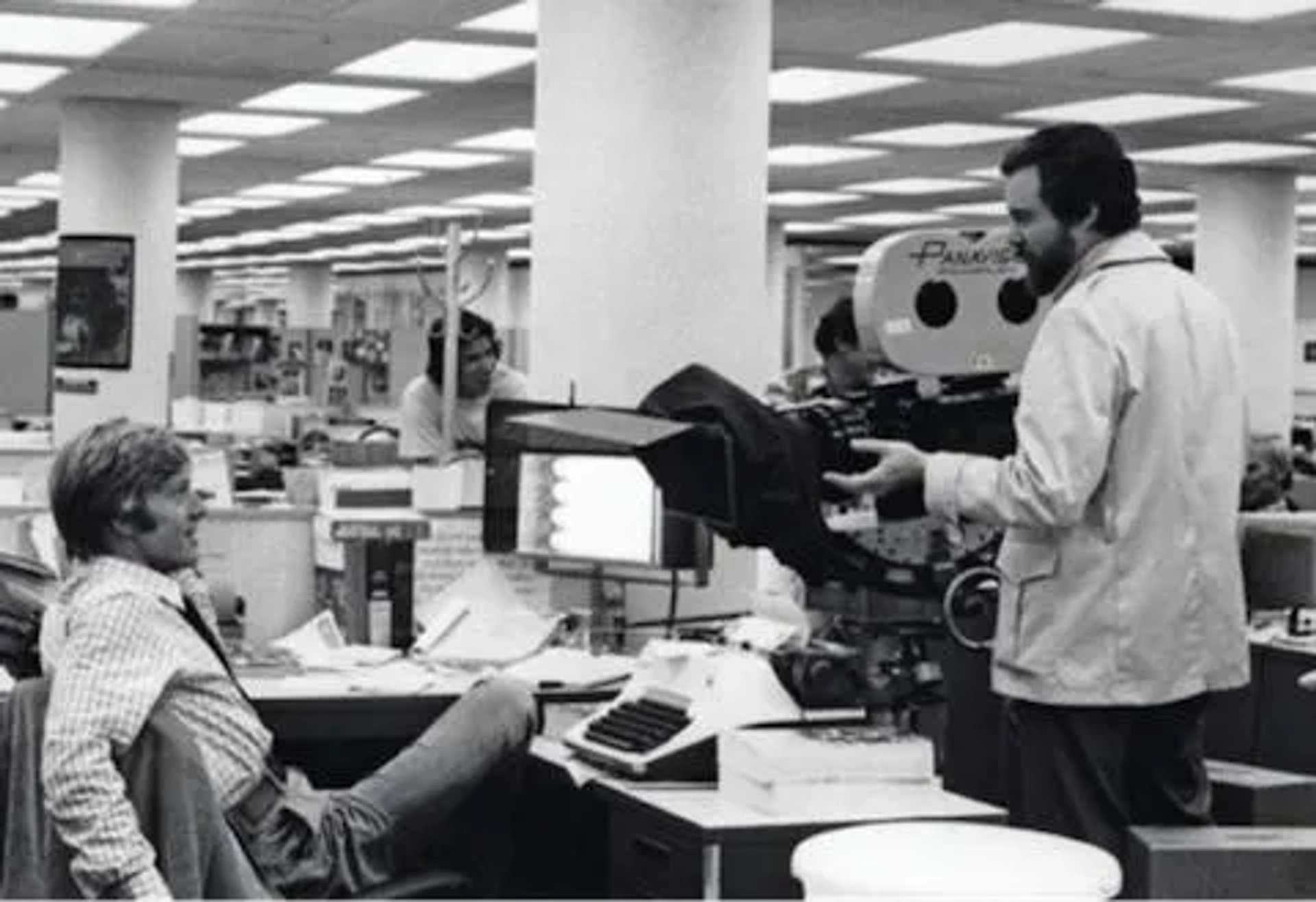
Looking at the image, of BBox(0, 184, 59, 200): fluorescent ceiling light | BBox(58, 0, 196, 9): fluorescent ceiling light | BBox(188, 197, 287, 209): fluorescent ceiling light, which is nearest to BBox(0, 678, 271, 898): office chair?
BBox(58, 0, 196, 9): fluorescent ceiling light

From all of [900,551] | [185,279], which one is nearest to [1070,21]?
[900,551]

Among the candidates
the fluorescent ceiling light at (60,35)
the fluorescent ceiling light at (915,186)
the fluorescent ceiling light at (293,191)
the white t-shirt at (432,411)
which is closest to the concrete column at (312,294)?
the fluorescent ceiling light at (293,191)

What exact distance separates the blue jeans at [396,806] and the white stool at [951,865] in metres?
1.58

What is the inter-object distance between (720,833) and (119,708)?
817 mm

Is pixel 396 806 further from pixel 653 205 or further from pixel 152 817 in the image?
pixel 653 205

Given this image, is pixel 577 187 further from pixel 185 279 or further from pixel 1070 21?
pixel 185 279

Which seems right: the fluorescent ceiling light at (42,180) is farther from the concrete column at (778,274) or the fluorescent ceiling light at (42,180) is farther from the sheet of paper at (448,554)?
the sheet of paper at (448,554)

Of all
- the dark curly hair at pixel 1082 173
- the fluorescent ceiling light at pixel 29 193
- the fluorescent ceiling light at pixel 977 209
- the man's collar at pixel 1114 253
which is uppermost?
the fluorescent ceiling light at pixel 29 193

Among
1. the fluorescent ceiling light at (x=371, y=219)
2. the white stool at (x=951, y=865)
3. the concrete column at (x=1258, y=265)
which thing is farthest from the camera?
the fluorescent ceiling light at (x=371, y=219)

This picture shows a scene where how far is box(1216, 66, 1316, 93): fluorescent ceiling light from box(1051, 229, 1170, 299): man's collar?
5.81m

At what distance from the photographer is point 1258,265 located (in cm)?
1184

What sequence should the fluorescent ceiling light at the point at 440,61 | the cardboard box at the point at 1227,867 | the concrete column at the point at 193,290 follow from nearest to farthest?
the cardboard box at the point at 1227,867, the fluorescent ceiling light at the point at 440,61, the concrete column at the point at 193,290

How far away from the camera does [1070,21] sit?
7.37m

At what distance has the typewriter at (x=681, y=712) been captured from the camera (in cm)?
336
